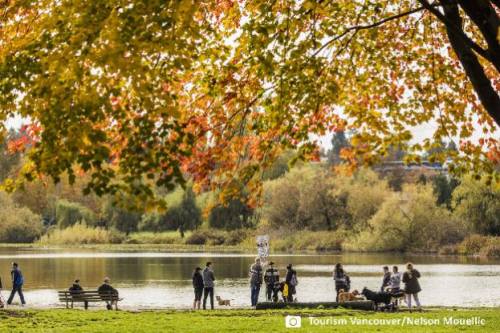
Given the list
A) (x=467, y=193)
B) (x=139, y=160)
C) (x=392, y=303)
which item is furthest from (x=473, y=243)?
(x=139, y=160)

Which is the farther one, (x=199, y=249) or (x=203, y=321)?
(x=199, y=249)

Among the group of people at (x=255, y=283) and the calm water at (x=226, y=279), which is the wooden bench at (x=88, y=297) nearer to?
the calm water at (x=226, y=279)

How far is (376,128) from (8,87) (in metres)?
6.66

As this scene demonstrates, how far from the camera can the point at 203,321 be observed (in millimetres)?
19906

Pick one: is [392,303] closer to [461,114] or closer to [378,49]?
[461,114]

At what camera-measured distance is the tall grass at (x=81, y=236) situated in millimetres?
94125

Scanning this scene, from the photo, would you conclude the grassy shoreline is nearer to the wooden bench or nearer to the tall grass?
the tall grass

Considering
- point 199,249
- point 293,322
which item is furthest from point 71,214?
point 293,322

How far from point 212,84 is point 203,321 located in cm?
912

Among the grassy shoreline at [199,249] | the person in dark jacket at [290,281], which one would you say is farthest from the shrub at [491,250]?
the person in dark jacket at [290,281]

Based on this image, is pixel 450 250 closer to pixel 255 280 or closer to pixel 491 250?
pixel 491 250

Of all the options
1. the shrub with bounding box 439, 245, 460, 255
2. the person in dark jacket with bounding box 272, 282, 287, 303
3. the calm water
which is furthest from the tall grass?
the person in dark jacket with bounding box 272, 282, 287, 303

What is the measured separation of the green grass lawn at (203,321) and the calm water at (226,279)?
5.53 metres

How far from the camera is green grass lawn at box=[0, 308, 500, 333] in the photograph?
57.1 feet
